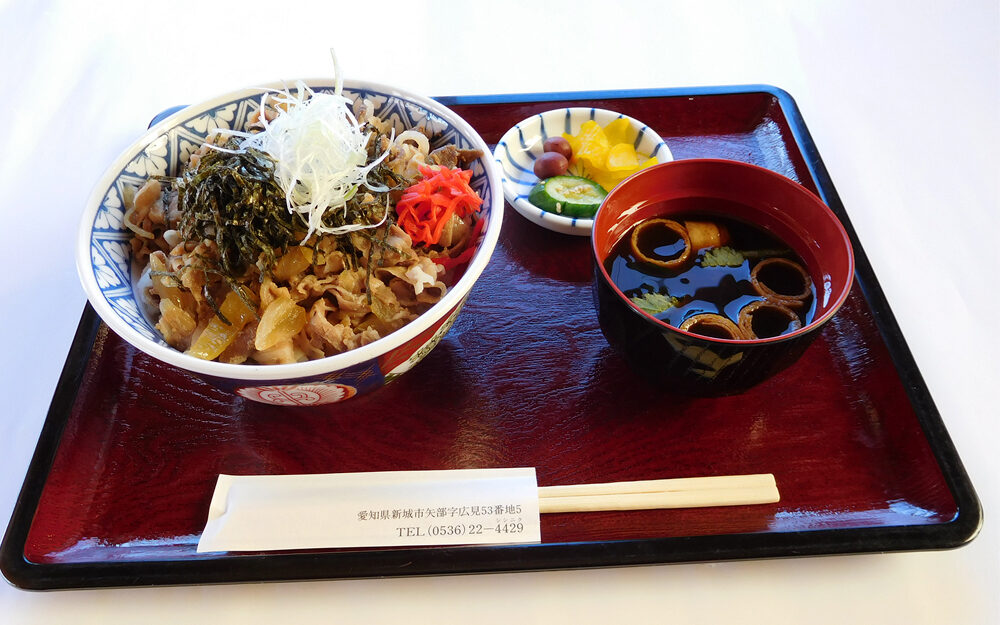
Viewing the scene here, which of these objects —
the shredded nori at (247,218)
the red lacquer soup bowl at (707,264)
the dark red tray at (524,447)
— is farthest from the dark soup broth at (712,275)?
the shredded nori at (247,218)

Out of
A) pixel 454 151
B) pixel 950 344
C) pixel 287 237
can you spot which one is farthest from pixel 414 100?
pixel 950 344

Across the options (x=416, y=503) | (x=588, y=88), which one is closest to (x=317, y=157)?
(x=416, y=503)

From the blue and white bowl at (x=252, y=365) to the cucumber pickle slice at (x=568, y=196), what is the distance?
370mm

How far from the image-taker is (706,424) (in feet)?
4.79

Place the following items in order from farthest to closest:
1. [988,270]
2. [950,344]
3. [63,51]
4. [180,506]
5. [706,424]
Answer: [63,51] → [988,270] → [950,344] → [706,424] → [180,506]

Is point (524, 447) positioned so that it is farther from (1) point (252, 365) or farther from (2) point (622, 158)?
(2) point (622, 158)

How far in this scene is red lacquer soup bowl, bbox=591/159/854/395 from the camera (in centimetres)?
128

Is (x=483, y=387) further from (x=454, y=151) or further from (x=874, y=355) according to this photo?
(x=874, y=355)

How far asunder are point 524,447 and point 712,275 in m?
0.57

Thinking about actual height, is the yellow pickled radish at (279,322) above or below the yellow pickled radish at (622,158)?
above

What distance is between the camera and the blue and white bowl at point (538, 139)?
2.03m

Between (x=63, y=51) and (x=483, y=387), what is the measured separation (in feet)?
7.91

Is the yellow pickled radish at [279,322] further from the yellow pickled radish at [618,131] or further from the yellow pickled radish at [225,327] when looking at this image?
the yellow pickled radish at [618,131]

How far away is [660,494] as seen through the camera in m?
1.32
